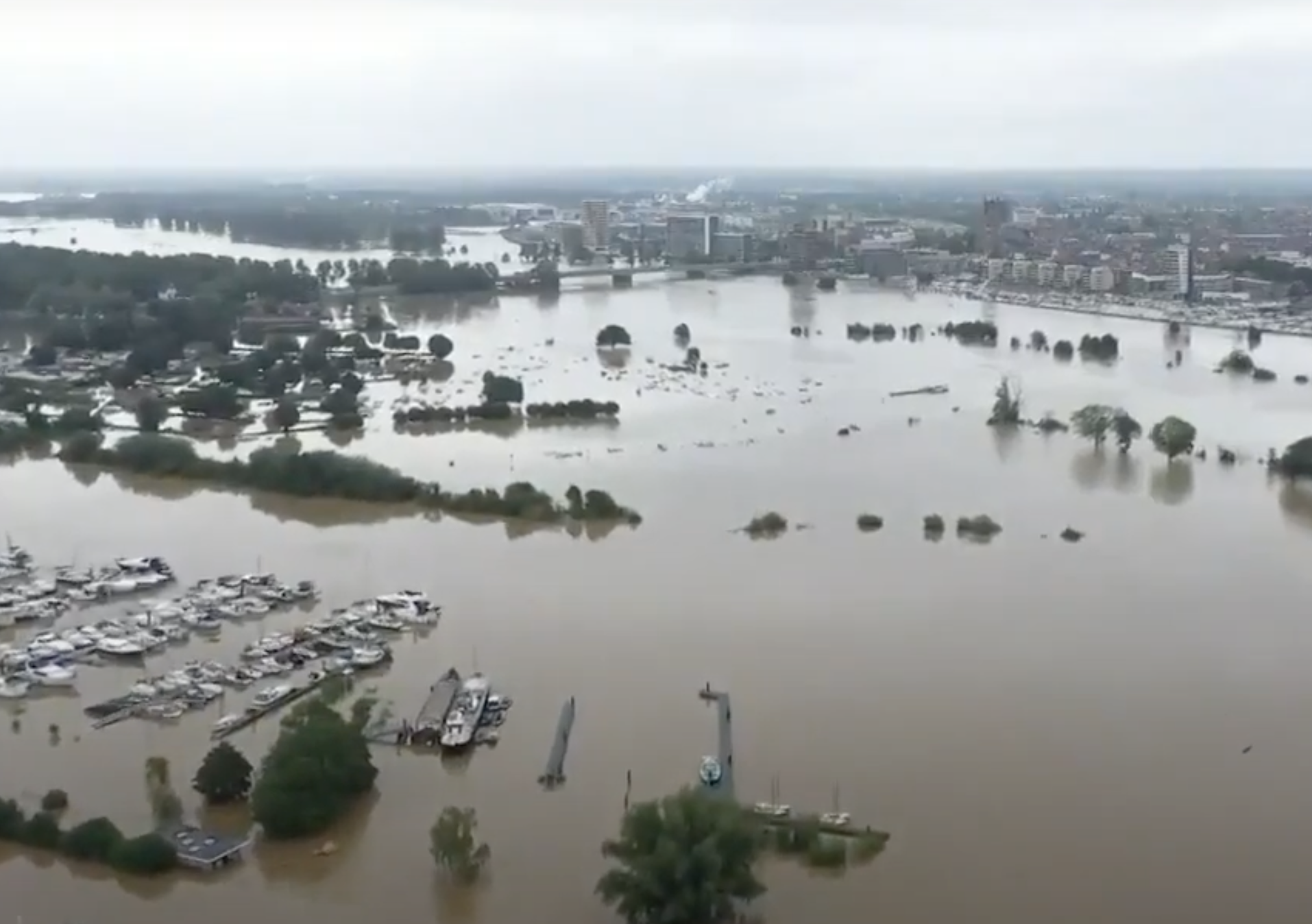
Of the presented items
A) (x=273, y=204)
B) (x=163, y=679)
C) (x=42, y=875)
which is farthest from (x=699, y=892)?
(x=273, y=204)

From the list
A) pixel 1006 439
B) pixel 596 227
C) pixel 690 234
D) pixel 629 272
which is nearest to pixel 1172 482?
pixel 1006 439

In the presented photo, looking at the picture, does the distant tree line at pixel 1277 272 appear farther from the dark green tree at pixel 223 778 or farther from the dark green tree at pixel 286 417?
the dark green tree at pixel 223 778

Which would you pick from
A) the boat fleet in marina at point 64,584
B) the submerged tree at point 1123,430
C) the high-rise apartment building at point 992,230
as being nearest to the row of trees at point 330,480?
the boat fleet in marina at point 64,584

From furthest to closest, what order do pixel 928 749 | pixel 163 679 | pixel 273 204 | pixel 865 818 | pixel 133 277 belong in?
pixel 273 204 < pixel 133 277 < pixel 163 679 < pixel 928 749 < pixel 865 818

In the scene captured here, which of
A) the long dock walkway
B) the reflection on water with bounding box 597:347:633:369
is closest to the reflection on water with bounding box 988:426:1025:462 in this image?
the reflection on water with bounding box 597:347:633:369

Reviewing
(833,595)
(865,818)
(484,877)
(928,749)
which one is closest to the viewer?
(484,877)

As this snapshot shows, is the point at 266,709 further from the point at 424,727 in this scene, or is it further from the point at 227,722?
the point at 424,727

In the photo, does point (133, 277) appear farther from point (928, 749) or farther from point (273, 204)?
point (273, 204)
